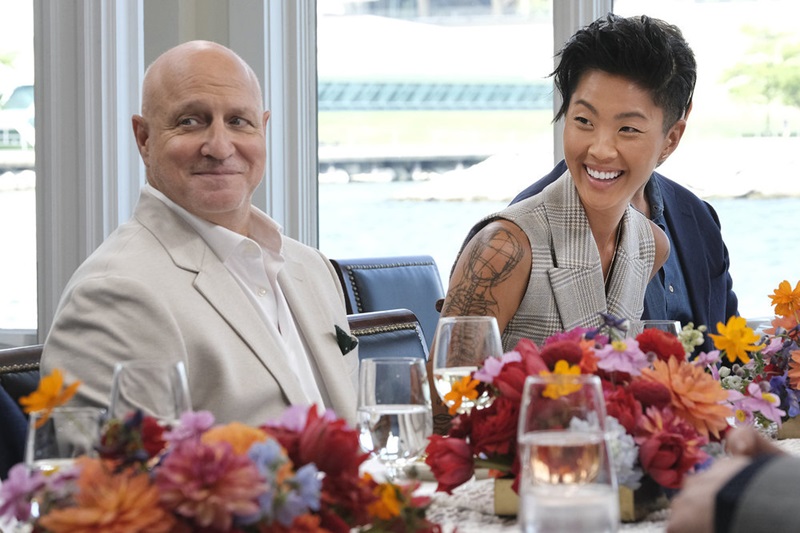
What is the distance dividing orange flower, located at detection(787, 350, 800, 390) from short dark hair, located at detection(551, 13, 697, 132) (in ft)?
2.54

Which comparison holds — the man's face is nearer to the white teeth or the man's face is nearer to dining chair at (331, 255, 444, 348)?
the white teeth

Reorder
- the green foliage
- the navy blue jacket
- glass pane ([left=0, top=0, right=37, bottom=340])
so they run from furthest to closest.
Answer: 1. the green foliage
2. glass pane ([left=0, top=0, right=37, bottom=340])
3. the navy blue jacket

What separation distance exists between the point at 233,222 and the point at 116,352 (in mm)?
449

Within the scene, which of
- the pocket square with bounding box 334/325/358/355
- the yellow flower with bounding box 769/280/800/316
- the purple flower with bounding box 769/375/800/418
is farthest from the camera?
the pocket square with bounding box 334/325/358/355

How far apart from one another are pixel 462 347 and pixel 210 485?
710mm

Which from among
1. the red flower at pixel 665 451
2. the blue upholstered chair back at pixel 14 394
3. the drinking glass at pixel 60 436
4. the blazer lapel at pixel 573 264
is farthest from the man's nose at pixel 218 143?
the drinking glass at pixel 60 436

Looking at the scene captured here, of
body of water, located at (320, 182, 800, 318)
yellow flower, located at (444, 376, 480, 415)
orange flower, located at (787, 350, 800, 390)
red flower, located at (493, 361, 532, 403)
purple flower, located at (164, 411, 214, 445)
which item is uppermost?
body of water, located at (320, 182, 800, 318)

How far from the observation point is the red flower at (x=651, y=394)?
1.29m

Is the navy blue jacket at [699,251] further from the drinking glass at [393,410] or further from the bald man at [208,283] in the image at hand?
the drinking glass at [393,410]

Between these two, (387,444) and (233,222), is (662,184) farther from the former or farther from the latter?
(387,444)

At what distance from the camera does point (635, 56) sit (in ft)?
7.79

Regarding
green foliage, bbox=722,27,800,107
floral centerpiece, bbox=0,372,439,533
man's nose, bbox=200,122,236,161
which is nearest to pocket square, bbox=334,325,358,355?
man's nose, bbox=200,122,236,161

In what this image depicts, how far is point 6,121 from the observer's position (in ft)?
12.3

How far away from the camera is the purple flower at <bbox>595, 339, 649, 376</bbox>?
4.27 feet
